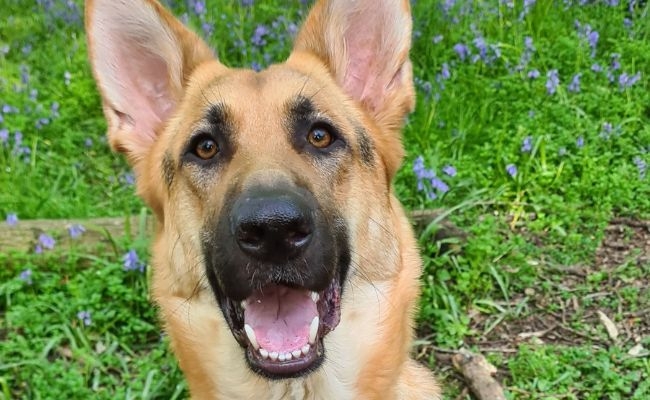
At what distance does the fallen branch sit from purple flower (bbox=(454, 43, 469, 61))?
249cm

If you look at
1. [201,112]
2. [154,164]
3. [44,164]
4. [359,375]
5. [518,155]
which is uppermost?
[518,155]

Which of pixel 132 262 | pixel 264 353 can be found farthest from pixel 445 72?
pixel 264 353

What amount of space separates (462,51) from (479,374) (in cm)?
267

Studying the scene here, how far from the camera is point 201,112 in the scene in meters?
3.01

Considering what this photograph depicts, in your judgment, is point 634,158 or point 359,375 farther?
point 634,158

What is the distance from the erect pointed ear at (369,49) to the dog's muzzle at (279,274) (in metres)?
0.67

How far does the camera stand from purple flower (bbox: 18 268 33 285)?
4290 mm

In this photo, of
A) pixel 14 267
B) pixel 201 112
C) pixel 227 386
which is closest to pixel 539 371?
pixel 227 386

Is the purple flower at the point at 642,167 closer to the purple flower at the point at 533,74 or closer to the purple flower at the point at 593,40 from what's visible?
the purple flower at the point at 533,74

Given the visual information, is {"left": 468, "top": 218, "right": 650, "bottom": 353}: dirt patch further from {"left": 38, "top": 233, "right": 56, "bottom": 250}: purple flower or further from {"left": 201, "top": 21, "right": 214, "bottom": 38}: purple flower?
{"left": 201, "top": 21, "right": 214, "bottom": 38}: purple flower

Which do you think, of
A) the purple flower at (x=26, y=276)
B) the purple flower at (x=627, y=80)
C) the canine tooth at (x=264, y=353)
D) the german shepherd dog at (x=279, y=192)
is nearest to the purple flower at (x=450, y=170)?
the german shepherd dog at (x=279, y=192)

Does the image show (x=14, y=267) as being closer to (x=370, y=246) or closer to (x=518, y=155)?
(x=370, y=246)

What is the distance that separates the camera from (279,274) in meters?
2.49

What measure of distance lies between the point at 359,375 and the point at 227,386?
0.51 metres
